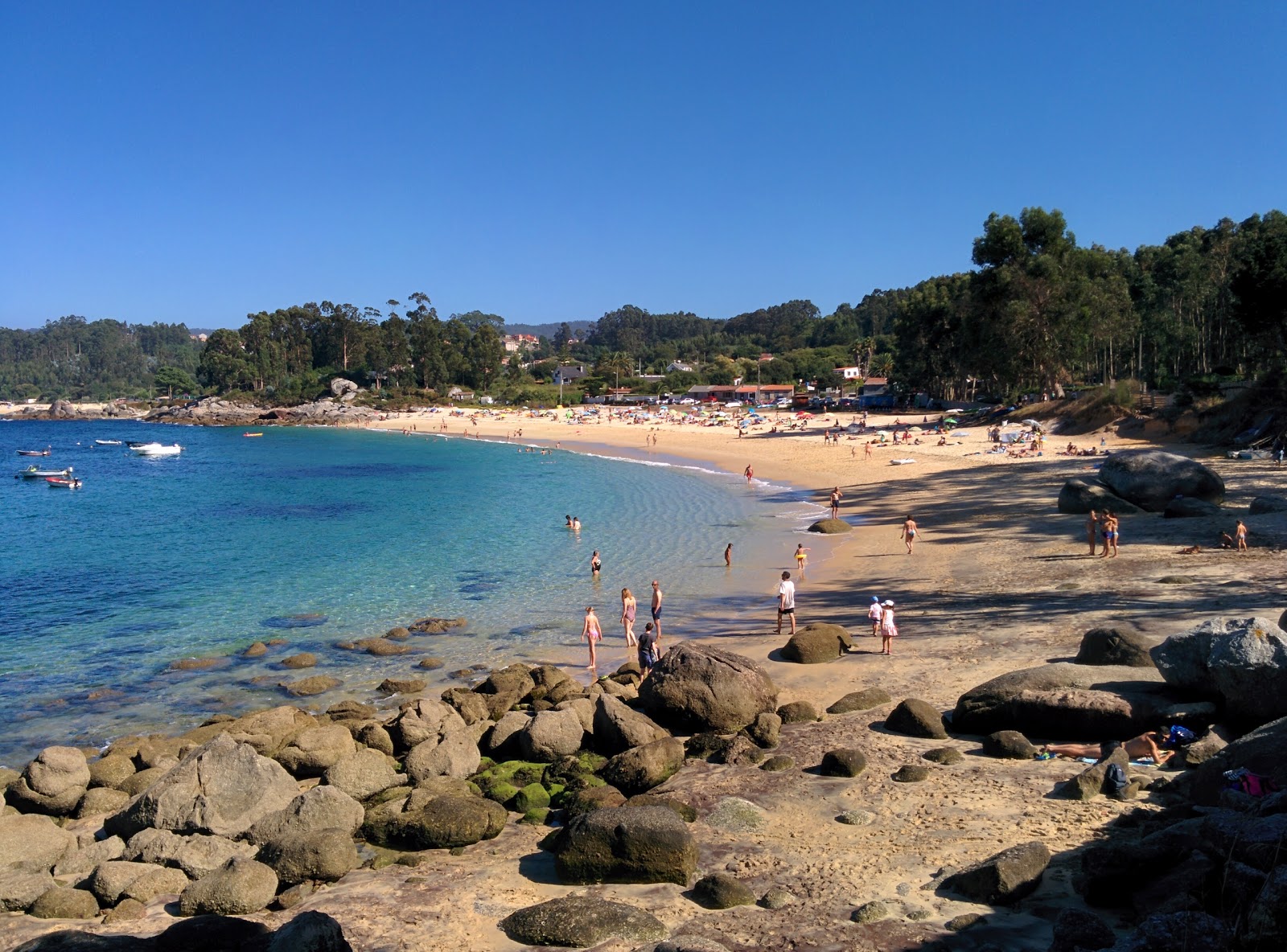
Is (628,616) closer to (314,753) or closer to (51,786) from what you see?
(314,753)

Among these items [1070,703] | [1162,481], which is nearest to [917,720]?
[1070,703]

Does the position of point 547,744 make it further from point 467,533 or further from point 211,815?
point 467,533

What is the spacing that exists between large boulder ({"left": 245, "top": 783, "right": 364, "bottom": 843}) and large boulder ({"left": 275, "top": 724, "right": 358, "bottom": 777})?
62.4 inches

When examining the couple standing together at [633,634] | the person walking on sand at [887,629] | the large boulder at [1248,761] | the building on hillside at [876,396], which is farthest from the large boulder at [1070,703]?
the building on hillside at [876,396]

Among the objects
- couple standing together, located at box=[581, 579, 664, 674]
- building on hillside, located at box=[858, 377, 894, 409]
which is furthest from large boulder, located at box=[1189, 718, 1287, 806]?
building on hillside, located at box=[858, 377, 894, 409]

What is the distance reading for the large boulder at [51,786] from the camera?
39.0 ft

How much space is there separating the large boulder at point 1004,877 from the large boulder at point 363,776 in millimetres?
7251

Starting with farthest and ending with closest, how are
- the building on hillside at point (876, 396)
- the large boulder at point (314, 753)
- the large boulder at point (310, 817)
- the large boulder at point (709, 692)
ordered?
the building on hillside at point (876, 396)
the large boulder at point (709, 692)
the large boulder at point (314, 753)
the large boulder at point (310, 817)

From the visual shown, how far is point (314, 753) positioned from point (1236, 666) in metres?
11.9

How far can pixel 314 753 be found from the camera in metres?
12.5

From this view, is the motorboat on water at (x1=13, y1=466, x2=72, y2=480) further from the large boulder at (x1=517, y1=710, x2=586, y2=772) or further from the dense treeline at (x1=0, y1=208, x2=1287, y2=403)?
the dense treeline at (x1=0, y1=208, x2=1287, y2=403)

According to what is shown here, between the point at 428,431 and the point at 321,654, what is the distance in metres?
81.3

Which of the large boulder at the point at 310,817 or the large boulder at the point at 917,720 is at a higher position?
the large boulder at the point at 917,720

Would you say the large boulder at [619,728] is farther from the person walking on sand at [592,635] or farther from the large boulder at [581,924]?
the person walking on sand at [592,635]
